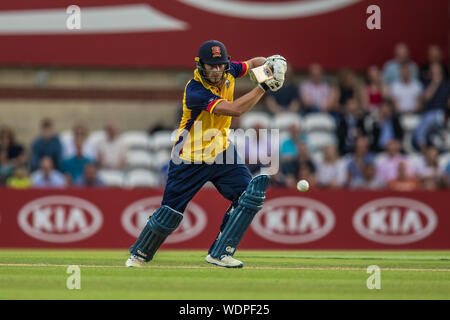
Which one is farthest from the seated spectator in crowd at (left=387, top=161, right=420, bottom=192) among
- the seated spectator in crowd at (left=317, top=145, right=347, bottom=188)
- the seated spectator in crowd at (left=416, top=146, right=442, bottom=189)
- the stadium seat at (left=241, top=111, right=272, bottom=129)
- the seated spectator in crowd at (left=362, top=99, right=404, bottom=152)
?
the stadium seat at (left=241, top=111, right=272, bottom=129)

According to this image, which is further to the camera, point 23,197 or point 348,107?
point 348,107

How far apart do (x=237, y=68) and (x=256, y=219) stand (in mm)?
4190

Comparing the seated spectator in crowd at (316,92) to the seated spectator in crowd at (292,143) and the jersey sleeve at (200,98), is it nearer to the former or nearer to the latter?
the seated spectator in crowd at (292,143)

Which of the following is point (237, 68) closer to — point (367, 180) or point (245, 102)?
point (245, 102)

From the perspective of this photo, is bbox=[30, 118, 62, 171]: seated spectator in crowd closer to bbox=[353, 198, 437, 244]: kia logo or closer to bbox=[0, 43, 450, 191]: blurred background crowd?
bbox=[0, 43, 450, 191]: blurred background crowd

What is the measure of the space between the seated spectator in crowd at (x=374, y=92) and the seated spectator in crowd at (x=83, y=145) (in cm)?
471

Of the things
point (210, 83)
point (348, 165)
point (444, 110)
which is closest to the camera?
point (210, 83)

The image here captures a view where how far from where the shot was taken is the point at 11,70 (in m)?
15.7

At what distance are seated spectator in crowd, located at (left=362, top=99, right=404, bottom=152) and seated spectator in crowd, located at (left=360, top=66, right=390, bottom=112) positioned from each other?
0.35 m

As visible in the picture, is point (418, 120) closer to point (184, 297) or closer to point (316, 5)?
point (316, 5)

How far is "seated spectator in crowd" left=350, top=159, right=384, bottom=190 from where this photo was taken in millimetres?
13180

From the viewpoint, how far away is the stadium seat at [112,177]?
45.5 ft
